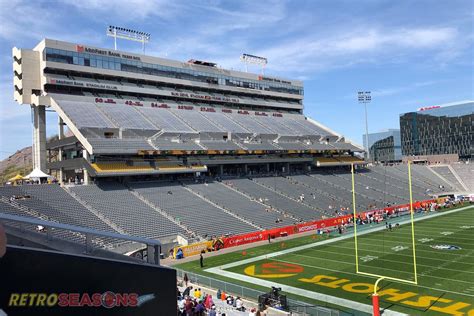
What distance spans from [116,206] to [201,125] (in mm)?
18573

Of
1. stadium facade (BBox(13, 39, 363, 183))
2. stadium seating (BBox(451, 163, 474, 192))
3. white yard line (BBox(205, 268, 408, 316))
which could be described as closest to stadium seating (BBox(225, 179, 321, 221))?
stadium facade (BBox(13, 39, 363, 183))

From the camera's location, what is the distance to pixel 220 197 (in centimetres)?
3597

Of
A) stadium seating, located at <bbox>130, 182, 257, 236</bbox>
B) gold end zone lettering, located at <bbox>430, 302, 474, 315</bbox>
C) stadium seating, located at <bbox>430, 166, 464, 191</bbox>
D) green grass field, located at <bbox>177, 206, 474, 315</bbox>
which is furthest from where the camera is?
stadium seating, located at <bbox>430, 166, 464, 191</bbox>

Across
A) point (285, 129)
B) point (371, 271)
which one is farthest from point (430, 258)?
point (285, 129)

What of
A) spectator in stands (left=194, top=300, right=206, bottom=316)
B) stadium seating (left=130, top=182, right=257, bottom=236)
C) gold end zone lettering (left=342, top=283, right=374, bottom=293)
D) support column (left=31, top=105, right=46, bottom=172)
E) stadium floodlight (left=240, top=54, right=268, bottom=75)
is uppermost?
stadium floodlight (left=240, top=54, right=268, bottom=75)

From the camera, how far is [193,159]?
40.1m

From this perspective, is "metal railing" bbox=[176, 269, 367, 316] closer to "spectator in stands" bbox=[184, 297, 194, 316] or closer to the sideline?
the sideline

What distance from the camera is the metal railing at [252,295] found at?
13.8 meters

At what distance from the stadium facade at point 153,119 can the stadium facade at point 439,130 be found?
3319 centimetres

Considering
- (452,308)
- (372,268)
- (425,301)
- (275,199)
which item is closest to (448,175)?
(275,199)

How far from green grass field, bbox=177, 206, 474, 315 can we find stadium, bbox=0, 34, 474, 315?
0.11 metres

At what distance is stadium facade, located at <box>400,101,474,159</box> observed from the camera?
77.7m

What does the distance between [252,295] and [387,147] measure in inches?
3330

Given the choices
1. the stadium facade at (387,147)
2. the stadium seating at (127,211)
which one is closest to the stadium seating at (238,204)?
the stadium seating at (127,211)
